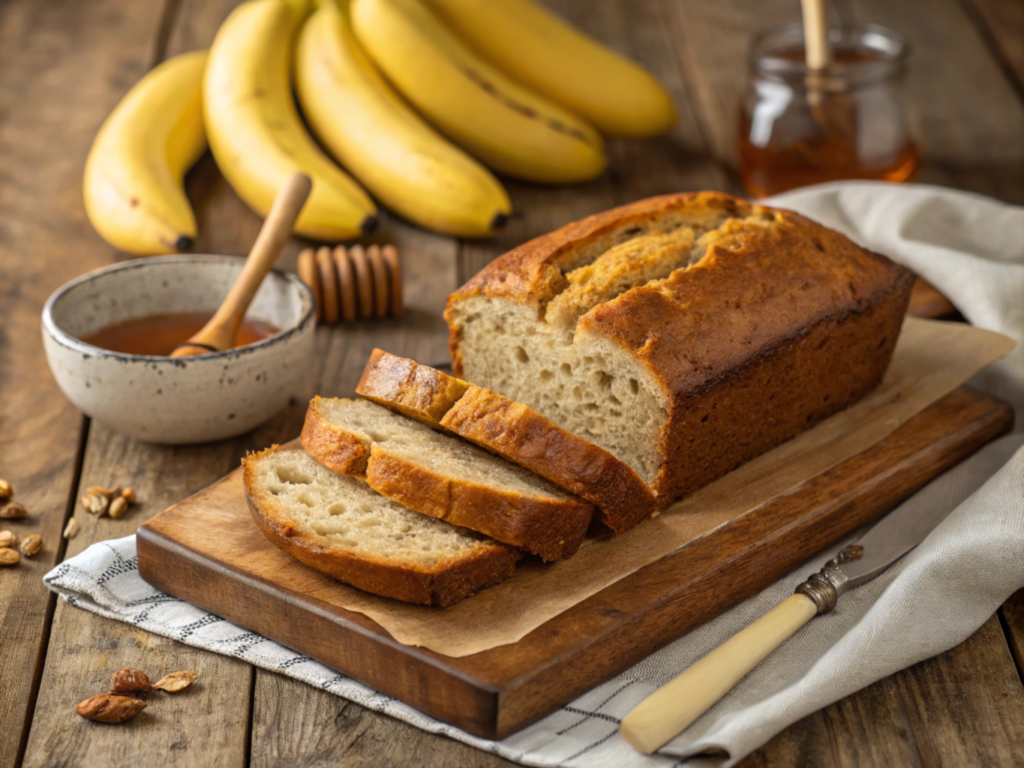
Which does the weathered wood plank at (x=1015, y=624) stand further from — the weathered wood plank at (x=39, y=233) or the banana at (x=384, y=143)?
the banana at (x=384, y=143)

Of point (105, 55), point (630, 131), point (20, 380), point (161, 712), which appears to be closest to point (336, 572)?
point (161, 712)

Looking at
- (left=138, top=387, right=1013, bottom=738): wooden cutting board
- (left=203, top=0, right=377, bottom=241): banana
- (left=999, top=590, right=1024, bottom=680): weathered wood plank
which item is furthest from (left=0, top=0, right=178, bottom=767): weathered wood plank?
(left=999, top=590, right=1024, bottom=680): weathered wood plank

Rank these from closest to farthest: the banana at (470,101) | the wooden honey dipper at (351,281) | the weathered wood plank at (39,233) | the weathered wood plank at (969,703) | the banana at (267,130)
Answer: the weathered wood plank at (969,703) → the weathered wood plank at (39,233) → the wooden honey dipper at (351,281) → the banana at (267,130) → the banana at (470,101)

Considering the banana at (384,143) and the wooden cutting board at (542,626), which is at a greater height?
the banana at (384,143)

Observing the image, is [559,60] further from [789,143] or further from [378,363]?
[378,363]

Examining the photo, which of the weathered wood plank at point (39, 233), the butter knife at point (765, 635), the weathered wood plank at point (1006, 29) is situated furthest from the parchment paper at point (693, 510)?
the weathered wood plank at point (1006, 29)

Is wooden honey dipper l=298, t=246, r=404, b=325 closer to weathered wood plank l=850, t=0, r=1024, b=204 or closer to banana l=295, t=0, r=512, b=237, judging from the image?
banana l=295, t=0, r=512, b=237
